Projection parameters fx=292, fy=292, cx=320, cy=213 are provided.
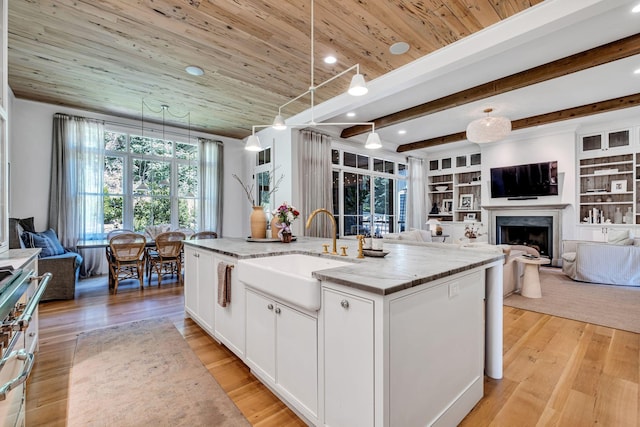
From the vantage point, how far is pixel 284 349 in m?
1.73

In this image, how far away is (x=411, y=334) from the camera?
1319mm

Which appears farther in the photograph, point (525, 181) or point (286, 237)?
point (525, 181)

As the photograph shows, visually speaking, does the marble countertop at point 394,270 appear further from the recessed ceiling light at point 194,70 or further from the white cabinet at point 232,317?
the recessed ceiling light at point 194,70

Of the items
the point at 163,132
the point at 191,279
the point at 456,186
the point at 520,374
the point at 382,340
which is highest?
the point at 163,132

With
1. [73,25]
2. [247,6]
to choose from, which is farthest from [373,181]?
[73,25]

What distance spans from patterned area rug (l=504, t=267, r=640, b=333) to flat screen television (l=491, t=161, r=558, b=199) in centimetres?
241

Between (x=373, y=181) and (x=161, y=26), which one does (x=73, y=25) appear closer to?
(x=161, y=26)

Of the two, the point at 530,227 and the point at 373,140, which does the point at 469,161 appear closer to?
the point at 530,227

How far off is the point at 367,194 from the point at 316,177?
1.83 m

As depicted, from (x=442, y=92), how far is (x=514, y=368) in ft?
12.2

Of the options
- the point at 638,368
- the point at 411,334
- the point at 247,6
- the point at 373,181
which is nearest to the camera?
the point at 411,334

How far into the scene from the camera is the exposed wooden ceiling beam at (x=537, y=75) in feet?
9.96

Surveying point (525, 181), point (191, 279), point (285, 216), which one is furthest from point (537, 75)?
point (191, 279)

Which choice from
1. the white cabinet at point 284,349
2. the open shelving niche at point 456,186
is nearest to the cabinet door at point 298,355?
the white cabinet at point 284,349
